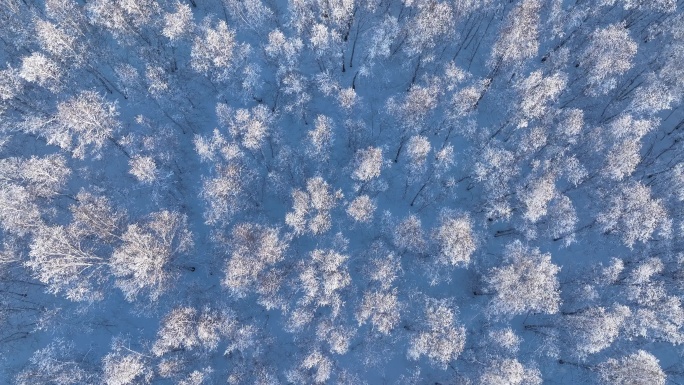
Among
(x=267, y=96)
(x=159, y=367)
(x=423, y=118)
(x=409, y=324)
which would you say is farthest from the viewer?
(x=267, y=96)

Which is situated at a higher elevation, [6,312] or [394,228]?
[394,228]

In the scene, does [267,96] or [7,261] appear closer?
[7,261]

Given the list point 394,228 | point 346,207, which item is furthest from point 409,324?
point 346,207

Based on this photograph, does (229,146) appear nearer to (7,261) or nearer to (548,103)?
(7,261)

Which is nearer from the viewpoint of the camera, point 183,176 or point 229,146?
point 229,146

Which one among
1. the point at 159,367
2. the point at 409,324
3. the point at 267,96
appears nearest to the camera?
the point at 159,367

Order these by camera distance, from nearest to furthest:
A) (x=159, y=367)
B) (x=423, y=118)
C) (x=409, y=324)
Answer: (x=159, y=367)
(x=409, y=324)
(x=423, y=118)

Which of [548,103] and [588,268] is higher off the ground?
[548,103]

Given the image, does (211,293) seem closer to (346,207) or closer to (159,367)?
(159,367)

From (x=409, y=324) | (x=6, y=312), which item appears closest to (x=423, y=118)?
(x=409, y=324)

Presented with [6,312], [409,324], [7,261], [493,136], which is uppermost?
[493,136]
